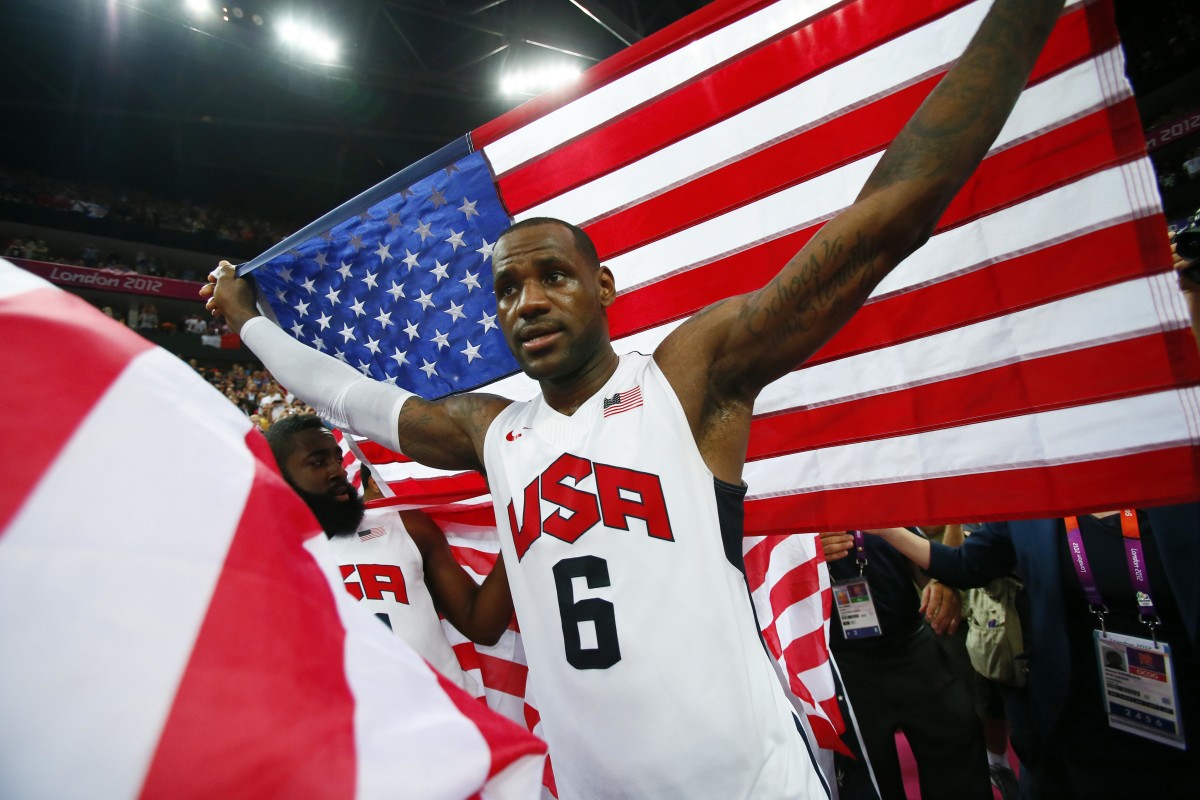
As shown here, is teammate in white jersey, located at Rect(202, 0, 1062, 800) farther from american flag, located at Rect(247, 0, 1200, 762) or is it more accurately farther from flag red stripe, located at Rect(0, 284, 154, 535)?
flag red stripe, located at Rect(0, 284, 154, 535)

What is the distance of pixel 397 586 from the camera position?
7.23 feet

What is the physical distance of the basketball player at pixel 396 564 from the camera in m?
2.15

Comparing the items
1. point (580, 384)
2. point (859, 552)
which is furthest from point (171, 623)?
point (859, 552)

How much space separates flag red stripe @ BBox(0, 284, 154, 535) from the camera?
2.68 feet

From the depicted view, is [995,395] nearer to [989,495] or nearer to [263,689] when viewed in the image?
[989,495]

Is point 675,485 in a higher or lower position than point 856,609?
higher

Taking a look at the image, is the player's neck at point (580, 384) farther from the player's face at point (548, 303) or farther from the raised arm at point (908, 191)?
the raised arm at point (908, 191)

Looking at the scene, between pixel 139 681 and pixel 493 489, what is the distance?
2.94 ft

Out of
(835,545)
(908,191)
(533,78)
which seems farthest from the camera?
(533,78)

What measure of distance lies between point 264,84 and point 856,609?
57.2 ft

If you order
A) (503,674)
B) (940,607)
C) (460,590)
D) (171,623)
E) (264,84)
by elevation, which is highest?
(264,84)

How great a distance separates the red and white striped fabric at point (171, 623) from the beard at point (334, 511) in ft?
4.96

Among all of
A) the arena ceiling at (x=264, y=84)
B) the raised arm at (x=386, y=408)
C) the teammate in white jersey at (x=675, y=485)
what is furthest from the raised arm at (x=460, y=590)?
the arena ceiling at (x=264, y=84)

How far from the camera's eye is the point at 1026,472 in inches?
65.9
